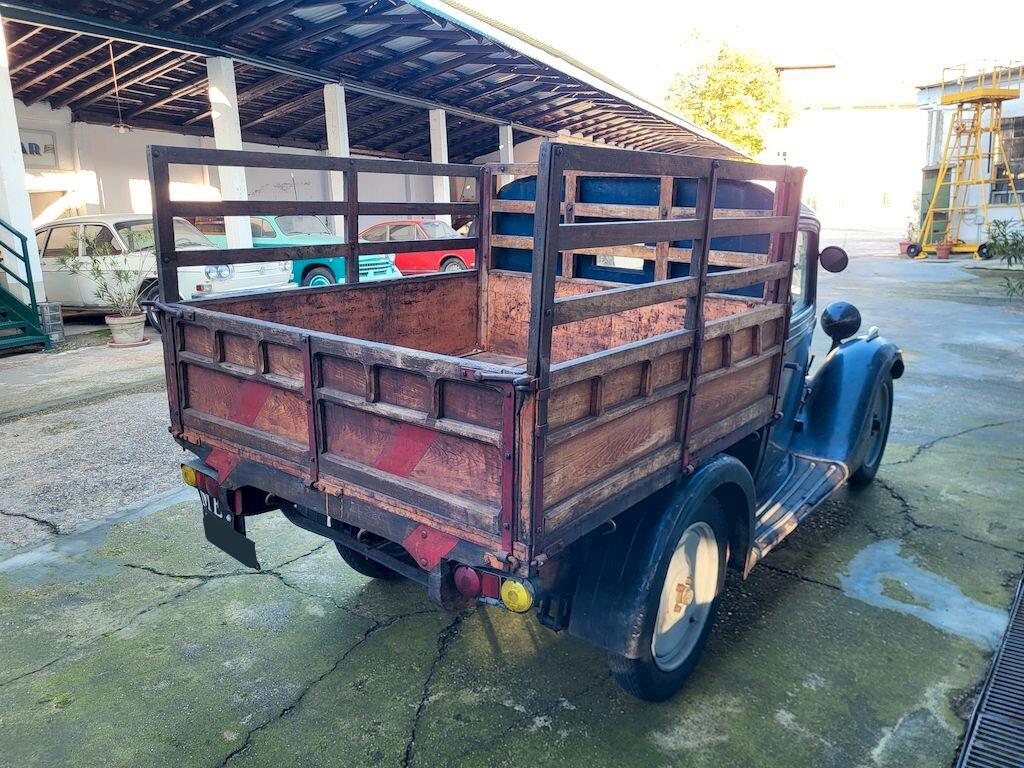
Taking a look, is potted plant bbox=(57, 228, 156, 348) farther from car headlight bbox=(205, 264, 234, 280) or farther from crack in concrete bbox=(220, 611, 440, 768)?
crack in concrete bbox=(220, 611, 440, 768)

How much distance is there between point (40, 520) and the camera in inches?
172

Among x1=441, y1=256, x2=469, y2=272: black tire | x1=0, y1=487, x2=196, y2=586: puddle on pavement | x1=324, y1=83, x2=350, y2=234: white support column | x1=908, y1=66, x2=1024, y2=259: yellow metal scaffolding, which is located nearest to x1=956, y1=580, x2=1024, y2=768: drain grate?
x1=0, y1=487, x2=196, y2=586: puddle on pavement

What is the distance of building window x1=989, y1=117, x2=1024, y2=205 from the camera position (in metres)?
22.0

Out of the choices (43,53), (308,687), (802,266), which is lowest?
(308,687)

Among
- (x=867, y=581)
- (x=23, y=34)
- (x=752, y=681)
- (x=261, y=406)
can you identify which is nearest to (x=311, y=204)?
(x=261, y=406)

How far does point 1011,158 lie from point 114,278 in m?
24.8

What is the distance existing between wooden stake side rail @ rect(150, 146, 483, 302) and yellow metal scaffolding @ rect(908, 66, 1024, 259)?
21672mm

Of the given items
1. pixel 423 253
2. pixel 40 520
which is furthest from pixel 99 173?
pixel 40 520

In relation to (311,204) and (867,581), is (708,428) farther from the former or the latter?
(311,204)

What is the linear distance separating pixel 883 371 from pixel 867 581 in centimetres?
143

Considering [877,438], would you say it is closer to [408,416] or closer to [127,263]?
[408,416]

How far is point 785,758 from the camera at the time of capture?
2.54 metres

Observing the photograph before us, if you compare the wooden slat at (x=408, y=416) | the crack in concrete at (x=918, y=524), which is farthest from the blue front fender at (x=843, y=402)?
the wooden slat at (x=408, y=416)

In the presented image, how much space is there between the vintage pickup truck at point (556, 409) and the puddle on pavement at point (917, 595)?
46 cm
